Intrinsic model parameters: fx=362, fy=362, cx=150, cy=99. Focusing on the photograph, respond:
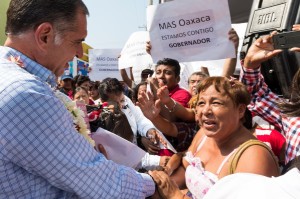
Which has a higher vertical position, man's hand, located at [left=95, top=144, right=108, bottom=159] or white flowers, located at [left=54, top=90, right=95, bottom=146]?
white flowers, located at [left=54, top=90, right=95, bottom=146]

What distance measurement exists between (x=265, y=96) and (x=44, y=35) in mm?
1436

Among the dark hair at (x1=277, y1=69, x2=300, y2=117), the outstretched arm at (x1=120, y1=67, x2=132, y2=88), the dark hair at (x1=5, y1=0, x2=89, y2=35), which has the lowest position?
the outstretched arm at (x1=120, y1=67, x2=132, y2=88)

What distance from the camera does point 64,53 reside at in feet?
4.63

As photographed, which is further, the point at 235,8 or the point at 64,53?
the point at 235,8

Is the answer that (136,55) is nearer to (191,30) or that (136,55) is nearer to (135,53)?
(135,53)

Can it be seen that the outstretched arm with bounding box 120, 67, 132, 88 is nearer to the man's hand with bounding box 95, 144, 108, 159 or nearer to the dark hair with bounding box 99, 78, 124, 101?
the dark hair with bounding box 99, 78, 124, 101

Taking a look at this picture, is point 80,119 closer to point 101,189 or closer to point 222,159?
point 101,189

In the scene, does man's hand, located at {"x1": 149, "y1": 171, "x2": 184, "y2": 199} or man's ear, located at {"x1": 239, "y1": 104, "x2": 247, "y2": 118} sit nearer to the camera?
man's hand, located at {"x1": 149, "y1": 171, "x2": 184, "y2": 199}

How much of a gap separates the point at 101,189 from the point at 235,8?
14.3 ft

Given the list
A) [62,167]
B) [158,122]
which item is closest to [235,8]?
[158,122]

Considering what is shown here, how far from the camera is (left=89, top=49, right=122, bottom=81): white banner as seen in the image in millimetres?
8156

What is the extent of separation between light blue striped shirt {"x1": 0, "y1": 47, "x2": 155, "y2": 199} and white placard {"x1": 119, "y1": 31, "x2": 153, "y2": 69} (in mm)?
4231

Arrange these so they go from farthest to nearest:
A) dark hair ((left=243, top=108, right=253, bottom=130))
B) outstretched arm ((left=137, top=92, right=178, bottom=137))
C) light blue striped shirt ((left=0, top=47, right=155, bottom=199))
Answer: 1. outstretched arm ((left=137, top=92, right=178, bottom=137))
2. dark hair ((left=243, top=108, right=253, bottom=130))
3. light blue striped shirt ((left=0, top=47, right=155, bottom=199))

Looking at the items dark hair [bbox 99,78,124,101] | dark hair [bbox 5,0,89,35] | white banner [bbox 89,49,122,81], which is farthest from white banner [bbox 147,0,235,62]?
white banner [bbox 89,49,122,81]
